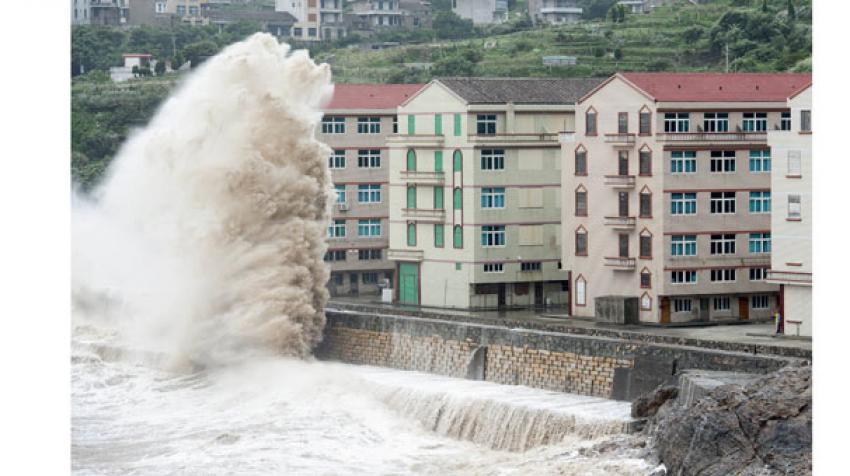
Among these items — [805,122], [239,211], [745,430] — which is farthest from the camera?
[239,211]

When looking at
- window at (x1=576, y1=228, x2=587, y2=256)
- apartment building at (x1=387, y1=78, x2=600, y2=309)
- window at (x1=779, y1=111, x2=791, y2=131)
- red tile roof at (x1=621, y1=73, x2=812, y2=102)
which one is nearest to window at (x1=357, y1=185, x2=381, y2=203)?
apartment building at (x1=387, y1=78, x2=600, y2=309)

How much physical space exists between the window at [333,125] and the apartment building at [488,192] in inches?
190

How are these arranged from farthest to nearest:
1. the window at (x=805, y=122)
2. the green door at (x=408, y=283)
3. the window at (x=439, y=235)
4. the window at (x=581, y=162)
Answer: the green door at (x=408, y=283) → the window at (x=439, y=235) → the window at (x=581, y=162) → the window at (x=805, y=122)

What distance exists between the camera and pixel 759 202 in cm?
4872

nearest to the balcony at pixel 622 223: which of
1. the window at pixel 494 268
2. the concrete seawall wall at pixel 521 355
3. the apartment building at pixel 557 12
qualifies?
the window at pixel 494 268

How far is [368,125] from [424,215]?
6.15 meters

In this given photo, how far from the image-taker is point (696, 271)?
4841 cm

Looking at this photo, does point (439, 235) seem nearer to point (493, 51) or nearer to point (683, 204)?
point (683, 204)

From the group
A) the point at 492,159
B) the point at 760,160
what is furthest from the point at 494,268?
the point at 760,160

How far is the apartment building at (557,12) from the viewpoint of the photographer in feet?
352

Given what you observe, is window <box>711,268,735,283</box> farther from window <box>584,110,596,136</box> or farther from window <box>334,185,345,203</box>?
window <box>334,185,345,203</box>

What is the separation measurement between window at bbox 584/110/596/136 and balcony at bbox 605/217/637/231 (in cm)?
234

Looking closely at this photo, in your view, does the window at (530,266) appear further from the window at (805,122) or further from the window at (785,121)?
the window at (805,122)

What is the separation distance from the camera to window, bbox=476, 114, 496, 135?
175 feet
